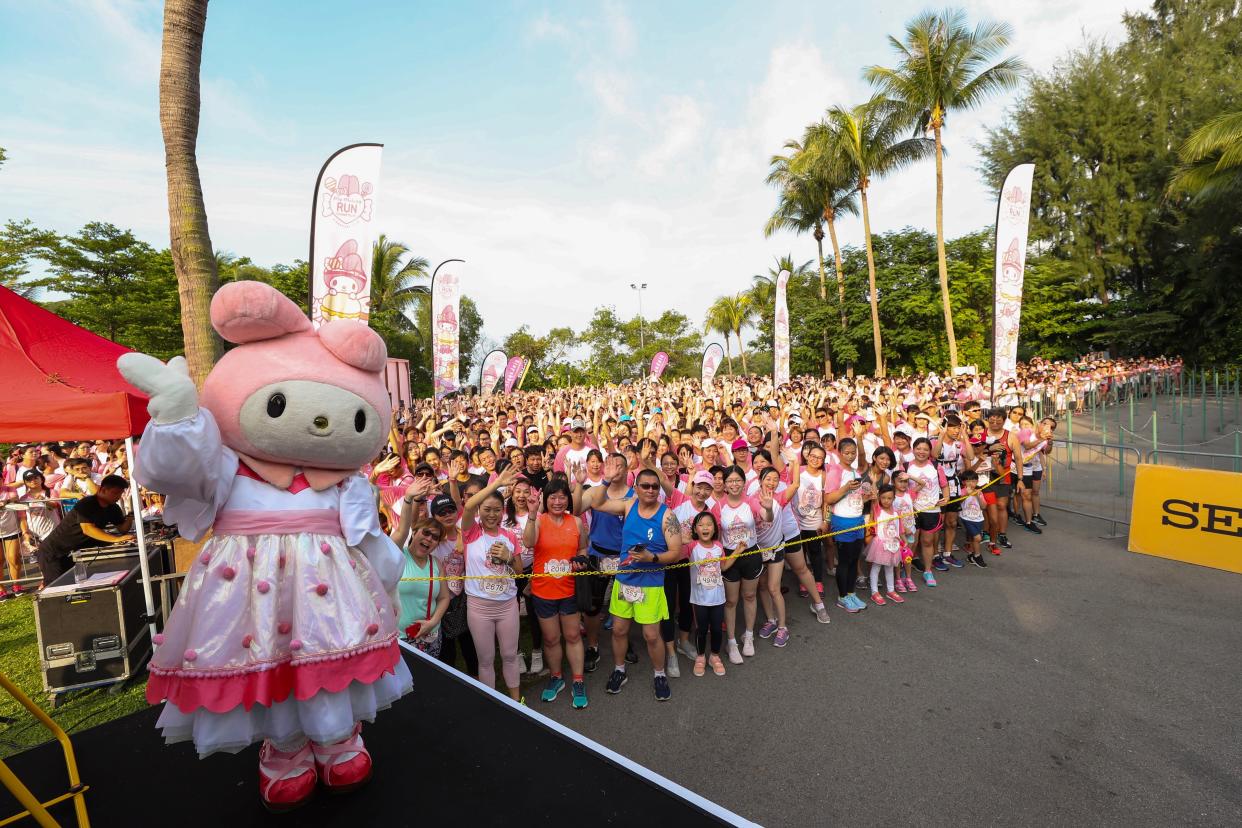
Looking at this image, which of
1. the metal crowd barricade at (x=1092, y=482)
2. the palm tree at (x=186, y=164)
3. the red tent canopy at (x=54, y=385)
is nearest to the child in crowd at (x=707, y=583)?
the red tent canopy at (x=54, y=385)

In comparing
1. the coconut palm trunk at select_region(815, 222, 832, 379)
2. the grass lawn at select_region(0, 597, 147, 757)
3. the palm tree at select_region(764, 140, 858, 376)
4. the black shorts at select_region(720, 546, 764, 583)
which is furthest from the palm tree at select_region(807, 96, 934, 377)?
the grass lawn at select_region(0, 597, 147, 757)

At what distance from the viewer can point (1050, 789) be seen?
130 inches

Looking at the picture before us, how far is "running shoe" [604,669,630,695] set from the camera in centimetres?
459

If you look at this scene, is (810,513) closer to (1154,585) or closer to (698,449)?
(698,449)

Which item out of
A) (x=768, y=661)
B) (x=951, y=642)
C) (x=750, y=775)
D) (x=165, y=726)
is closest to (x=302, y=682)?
(x=165, y=726)

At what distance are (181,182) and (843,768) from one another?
707cm

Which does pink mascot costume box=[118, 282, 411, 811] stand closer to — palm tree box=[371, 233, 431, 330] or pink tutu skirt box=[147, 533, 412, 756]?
pink tutu skirt box=[147, 533, 412, 756]

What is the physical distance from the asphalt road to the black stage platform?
4.89 ft

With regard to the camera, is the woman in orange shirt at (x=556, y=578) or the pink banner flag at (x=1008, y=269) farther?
the pink banner flag at (x=1008, y=269)

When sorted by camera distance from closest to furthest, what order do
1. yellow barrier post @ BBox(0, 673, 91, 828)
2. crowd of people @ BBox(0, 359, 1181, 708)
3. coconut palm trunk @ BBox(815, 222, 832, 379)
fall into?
1. yellow barrier post @ BBox(0, 673, 91, 828)
2. crowd of people @ BBox(0, 359, 1181, 708)
3. coconut palm trunk @ BBox(815, 222, 832, 379)

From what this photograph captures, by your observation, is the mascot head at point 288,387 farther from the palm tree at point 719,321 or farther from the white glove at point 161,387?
the palm tree at point 719,321

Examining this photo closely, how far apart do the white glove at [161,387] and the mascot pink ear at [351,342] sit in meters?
0.56

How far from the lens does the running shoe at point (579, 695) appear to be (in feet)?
14.3

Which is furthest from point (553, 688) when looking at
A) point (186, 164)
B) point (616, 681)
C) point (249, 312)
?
point (186, 164)
